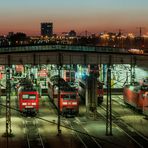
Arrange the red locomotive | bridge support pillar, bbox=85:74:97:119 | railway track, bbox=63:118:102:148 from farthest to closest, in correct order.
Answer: the red locomotive, bridge support pillar, bbox=85:74:97:119, railway track, bbox=63:118:102:148

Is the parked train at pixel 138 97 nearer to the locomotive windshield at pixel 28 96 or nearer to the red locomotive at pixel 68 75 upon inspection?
the locomotive windshield at pixel 28 96

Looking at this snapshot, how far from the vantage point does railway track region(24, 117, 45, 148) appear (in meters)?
30.3

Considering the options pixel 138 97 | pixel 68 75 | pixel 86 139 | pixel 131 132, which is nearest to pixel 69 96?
pixel 138 97

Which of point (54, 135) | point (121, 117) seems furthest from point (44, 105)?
point (54, 135)

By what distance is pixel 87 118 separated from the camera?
135 ft

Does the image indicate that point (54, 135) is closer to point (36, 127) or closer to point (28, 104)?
point (36, 127)

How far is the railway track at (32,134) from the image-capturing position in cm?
3035

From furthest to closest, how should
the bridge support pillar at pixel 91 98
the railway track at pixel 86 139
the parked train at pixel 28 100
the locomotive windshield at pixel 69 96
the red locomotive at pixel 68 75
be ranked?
Result: the red locomotive at pixel 68 75, the bridge support pillar at pixel 91 98, the parked train at pixel 28 100, the locomotive windshield at pixel 69 96, the railway track at pixel 86 139

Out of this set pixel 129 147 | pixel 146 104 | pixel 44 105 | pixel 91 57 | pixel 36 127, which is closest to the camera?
pixel 129 147

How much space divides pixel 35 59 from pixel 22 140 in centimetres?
875

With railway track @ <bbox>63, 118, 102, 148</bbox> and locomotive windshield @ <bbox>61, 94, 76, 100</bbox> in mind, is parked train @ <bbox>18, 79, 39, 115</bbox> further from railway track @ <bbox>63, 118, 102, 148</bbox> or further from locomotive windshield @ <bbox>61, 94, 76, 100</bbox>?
railway track @ <bbox>63, 118, 102, 148</bbox>

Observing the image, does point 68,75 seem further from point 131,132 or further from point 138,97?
point 131,132

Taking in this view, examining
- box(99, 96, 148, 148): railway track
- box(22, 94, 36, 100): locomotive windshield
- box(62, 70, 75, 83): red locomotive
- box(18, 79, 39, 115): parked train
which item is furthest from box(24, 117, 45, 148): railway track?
box(62, 70, 75, 83): red locomotive

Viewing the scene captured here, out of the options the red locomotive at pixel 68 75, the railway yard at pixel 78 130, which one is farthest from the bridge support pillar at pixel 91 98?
the red locomotive at pixel 68 75
